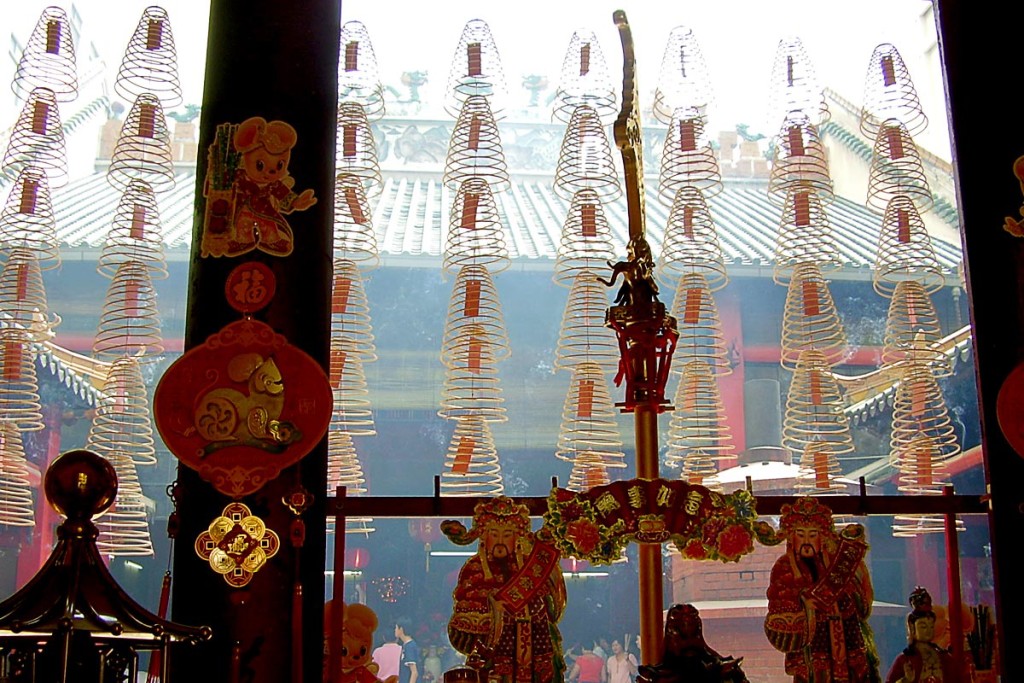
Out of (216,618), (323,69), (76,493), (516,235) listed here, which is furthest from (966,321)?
(76,493)

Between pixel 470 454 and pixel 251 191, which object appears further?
pixel 470 454

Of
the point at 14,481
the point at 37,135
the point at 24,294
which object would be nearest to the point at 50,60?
the point at 37,135

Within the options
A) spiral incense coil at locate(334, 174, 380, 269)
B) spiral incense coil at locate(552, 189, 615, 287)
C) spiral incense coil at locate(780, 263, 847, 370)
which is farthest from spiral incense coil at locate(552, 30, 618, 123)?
spiral incense coil at locate(780, 263, 847, 370)

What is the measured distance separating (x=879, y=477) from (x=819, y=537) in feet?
7.32

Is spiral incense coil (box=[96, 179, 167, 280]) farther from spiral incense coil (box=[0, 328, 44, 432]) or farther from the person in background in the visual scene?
the person in background

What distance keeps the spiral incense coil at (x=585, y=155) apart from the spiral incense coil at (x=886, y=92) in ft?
3.64

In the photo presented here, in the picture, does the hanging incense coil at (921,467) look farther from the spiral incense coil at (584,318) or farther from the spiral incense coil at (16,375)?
the spiral incense coil at (16,375)

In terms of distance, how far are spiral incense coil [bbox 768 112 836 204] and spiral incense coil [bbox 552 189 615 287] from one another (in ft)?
2.40

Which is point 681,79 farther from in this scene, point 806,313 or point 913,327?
point 913,327

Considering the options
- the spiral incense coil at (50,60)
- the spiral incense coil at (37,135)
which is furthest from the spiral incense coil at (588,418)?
the spiral incense coil at (50,60)

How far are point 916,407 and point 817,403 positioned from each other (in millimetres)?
376

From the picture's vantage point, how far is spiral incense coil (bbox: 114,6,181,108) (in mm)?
4609

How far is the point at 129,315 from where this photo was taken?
4488 millimetres

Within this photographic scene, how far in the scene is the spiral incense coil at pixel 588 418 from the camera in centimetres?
445
